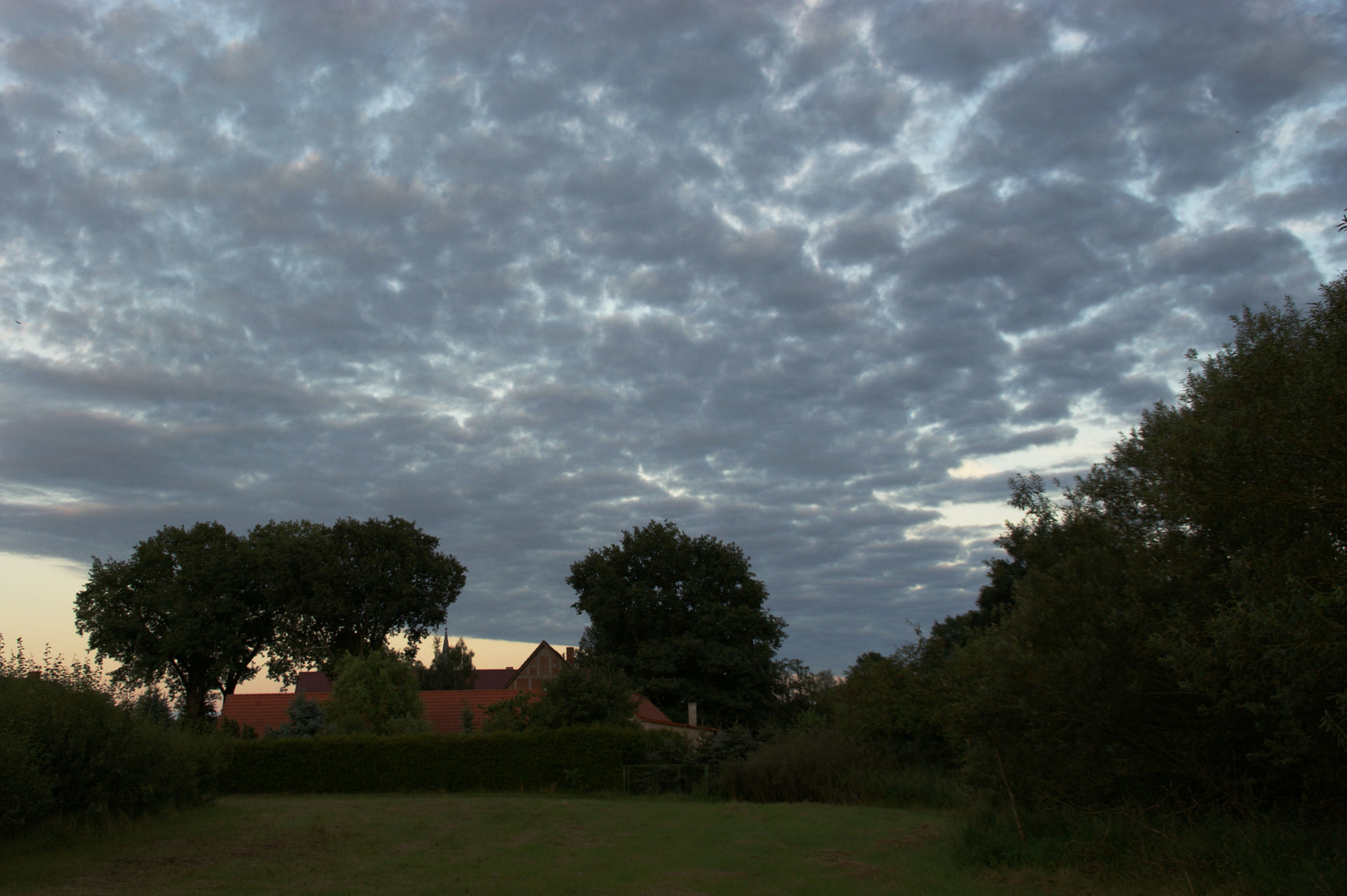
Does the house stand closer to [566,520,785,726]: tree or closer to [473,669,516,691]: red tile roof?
[566,520,785,726]: tree

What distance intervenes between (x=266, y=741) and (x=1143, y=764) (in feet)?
102

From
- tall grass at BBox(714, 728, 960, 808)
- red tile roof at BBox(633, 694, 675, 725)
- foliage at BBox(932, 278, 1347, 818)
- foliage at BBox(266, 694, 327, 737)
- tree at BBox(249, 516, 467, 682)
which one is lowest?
tall grass at BBox(714, 728, 960, 808)

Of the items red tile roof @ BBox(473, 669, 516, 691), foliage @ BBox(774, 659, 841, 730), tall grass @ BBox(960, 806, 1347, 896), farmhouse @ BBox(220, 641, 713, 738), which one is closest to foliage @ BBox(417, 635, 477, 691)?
red tile roof @ BBox(473, 669, 516, 691)

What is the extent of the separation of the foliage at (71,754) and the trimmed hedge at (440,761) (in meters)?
11.9

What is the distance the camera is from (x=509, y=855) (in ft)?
52.4

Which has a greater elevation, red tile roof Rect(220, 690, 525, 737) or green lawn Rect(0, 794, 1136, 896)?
red tile roof Rect(220, 690, 525, 737)

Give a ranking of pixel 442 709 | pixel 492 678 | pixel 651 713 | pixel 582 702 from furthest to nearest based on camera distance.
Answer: pixel 492 678 → pixel 442 709 → pixel 651 713 → pixel 582 702

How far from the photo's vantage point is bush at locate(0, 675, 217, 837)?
14258mm

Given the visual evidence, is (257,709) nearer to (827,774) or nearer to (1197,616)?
(827,774)

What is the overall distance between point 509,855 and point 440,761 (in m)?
17.3

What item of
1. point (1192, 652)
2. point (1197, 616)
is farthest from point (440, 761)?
point (1192, 652)

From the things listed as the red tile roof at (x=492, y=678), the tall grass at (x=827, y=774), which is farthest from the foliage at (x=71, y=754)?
the red tile roof at (x=492, y=678)

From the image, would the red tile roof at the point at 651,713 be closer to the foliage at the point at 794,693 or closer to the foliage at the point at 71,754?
the foliage at the point at 794,693

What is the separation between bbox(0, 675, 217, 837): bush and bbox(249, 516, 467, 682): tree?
91.1 ft
